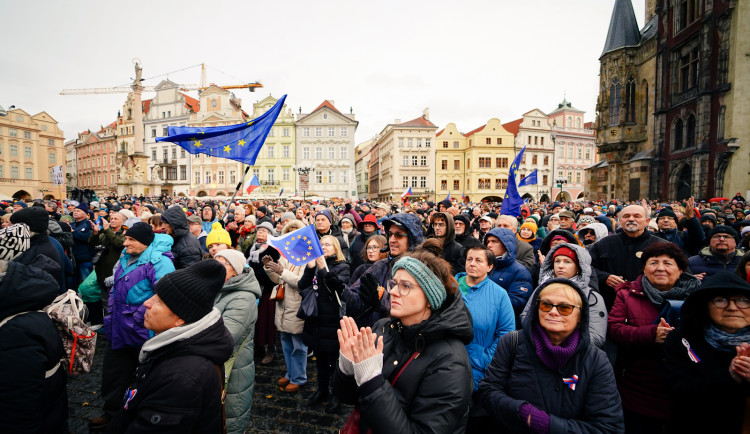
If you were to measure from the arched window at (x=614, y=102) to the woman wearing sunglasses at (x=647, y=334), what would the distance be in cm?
3617

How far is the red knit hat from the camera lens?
10.4 ft

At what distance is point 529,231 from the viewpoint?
19.4 ft

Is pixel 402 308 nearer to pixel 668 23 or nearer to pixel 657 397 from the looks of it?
pixel 657 397

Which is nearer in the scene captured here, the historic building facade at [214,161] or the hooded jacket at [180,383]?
the hooded jacket at [180,383]

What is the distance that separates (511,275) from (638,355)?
1310mm

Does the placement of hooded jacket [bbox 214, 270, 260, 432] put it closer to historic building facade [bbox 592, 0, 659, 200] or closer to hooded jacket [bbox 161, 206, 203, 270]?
hooded jacket [bbox 161, 206, 203, 270]

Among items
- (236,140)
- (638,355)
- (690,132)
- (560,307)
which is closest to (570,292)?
(560,307)

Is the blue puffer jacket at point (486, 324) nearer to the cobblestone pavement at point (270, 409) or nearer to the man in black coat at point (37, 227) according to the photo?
the cobblestone pavement at point (270, 409)

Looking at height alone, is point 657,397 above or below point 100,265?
below

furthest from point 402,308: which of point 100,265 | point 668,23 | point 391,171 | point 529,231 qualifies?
point 391,171

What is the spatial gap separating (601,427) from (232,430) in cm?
282

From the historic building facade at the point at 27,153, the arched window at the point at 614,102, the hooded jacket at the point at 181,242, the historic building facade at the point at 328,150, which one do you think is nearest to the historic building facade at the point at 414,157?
the historic building facade at the point at 328,150

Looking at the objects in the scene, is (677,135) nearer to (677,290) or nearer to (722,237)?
(722,237)

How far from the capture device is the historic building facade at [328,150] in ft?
166
